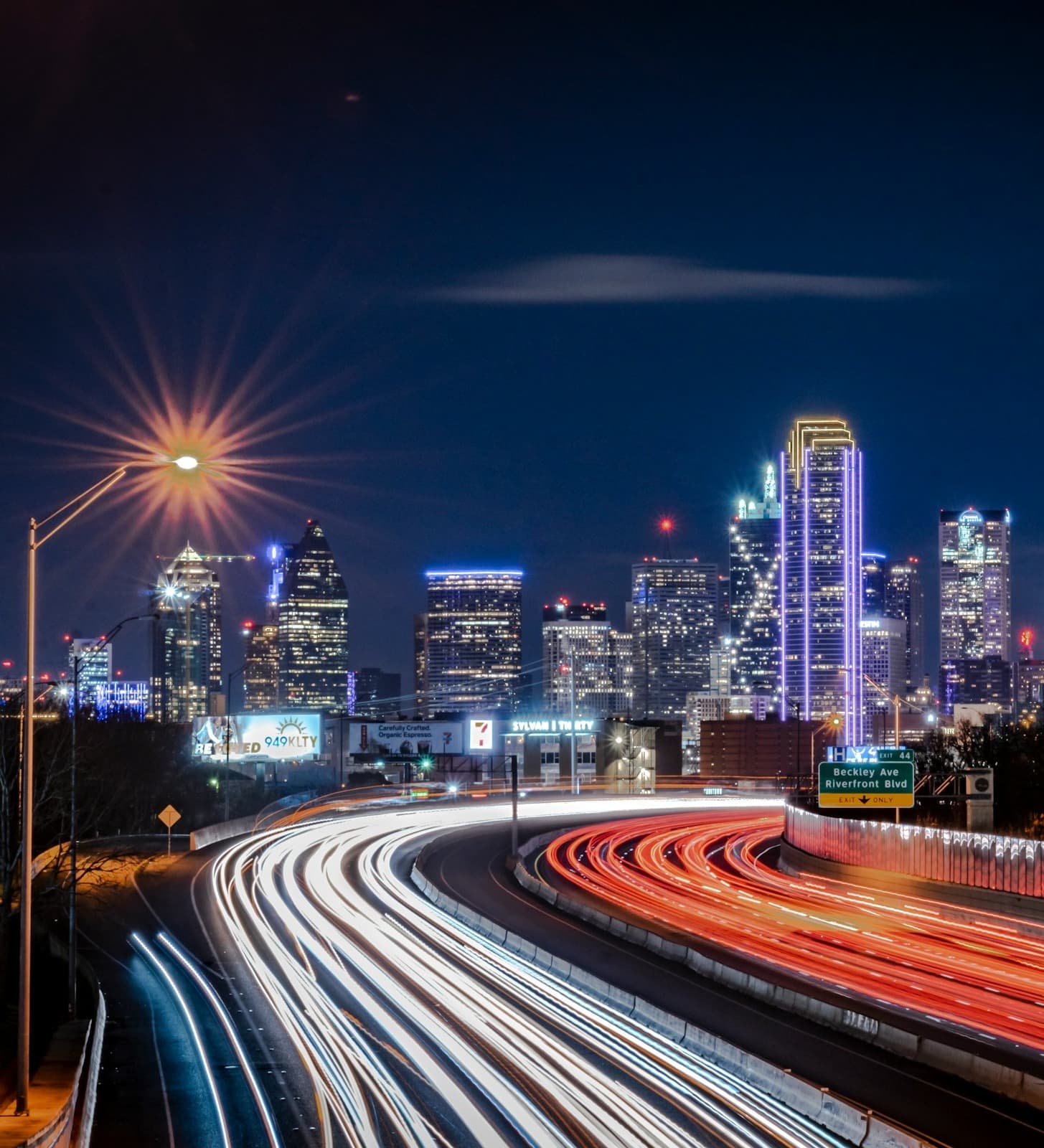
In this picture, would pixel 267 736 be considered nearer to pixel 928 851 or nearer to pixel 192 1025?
pixel 928 851

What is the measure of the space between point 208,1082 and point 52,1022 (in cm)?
1193

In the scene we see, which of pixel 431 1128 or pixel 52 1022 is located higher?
pixel 431 1128

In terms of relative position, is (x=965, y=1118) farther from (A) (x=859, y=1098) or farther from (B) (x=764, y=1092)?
(B) (x=764, y=1092)

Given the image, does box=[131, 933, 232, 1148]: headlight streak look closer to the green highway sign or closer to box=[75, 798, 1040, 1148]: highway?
box=[75, 798, 1040, 1148]: highway

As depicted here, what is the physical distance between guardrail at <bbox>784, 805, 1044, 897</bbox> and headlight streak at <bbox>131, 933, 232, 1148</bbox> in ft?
73.6

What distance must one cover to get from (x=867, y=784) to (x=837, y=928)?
17438 mm

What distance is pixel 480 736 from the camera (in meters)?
113

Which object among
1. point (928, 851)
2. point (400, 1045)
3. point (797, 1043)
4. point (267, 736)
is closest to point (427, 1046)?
point (400, 1045)

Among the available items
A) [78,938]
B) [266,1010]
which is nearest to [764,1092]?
[266,1010]

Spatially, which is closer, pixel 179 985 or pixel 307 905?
pixel 179 985

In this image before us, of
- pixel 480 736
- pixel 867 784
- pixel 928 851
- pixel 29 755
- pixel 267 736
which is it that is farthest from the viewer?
pixel 480 736

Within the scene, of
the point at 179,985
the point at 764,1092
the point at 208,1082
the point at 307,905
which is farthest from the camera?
the point at 307,905

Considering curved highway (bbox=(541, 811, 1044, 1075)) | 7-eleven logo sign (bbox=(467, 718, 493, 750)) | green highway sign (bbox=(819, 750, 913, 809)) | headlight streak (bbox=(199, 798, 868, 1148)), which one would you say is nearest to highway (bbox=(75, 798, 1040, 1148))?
headlight streak (bbox=(199, 798, 868, 1148))

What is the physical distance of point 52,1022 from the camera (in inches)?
1361
